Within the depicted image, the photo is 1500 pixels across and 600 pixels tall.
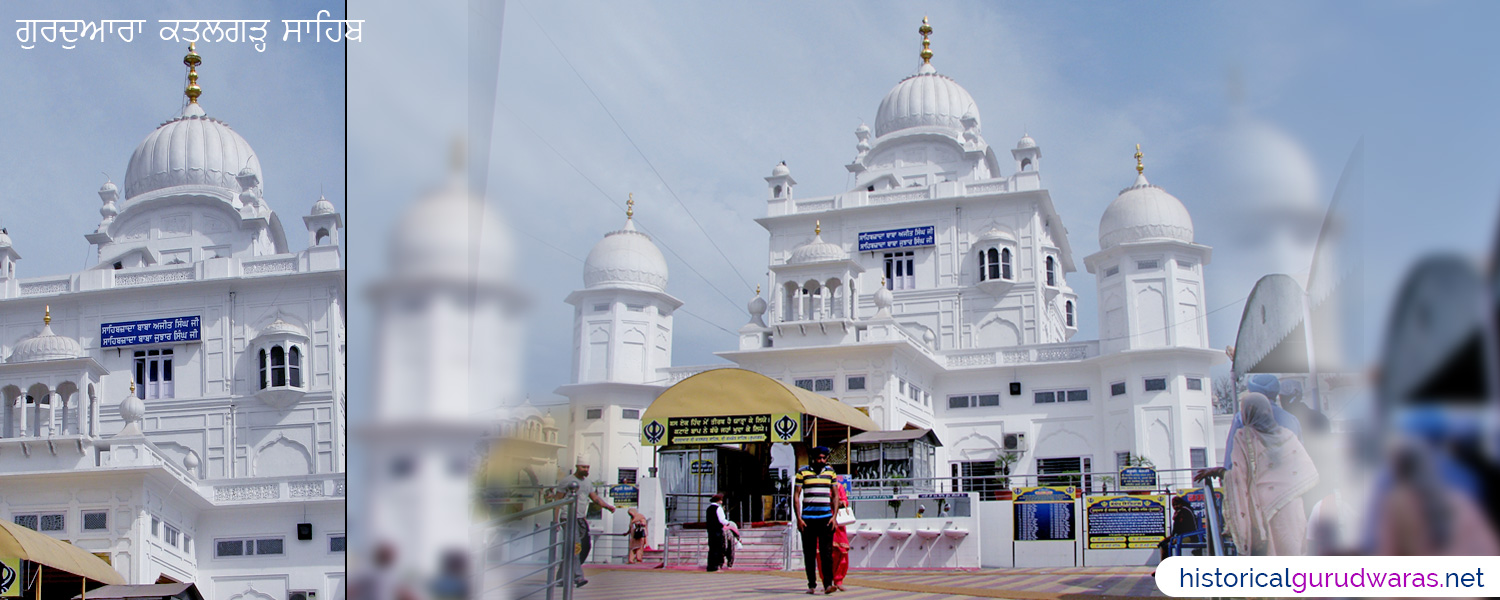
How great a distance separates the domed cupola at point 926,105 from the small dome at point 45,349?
69.5ft

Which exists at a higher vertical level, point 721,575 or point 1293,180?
point 1293,180

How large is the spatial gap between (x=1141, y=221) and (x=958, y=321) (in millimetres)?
5373

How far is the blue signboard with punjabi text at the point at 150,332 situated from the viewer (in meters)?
26.9

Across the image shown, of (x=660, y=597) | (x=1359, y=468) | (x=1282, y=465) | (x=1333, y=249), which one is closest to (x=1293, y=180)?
(x=1333, y=249)

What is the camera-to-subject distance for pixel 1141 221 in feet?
82.0

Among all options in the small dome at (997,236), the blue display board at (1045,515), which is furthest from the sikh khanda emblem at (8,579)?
the small dome at (997,236)

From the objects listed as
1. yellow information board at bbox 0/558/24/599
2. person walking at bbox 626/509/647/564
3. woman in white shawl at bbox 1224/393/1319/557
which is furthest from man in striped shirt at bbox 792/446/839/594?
yellow information board at bbox 0/558/24/599

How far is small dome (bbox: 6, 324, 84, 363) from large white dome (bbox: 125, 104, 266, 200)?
6216 millimetres

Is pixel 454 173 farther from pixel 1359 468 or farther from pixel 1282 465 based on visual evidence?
pixel 1282 465

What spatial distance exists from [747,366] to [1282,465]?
21641 mm

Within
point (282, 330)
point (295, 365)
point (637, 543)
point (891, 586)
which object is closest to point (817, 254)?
point (295, 365)

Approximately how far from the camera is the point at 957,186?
29.1m

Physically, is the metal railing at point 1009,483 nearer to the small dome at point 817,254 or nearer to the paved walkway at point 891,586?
the paved walkway at point 891,586

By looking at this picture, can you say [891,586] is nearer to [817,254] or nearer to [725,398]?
[725,398]
